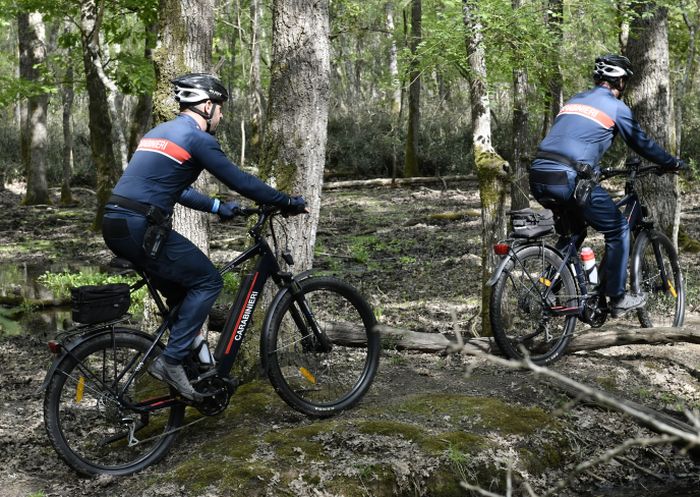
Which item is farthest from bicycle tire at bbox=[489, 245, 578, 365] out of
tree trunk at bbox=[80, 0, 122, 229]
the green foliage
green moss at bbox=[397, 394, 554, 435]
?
tree trunk at bbox=[80, 0, 122, 229]

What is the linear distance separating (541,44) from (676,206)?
2.42 meters

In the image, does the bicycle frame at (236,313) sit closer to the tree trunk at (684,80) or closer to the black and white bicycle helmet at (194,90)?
the black and white bicycle helmet at (194,90)

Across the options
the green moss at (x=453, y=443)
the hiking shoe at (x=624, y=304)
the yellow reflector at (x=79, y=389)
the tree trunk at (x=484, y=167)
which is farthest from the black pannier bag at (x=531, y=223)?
the yellow reflector at (x=79, y=389)

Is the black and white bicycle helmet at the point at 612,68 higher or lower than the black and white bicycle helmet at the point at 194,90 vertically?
higher

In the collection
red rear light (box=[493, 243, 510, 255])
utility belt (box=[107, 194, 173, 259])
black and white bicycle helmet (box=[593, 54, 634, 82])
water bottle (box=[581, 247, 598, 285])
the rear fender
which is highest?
black and white bicycle helmet (box=[593, 54, 634, 82])

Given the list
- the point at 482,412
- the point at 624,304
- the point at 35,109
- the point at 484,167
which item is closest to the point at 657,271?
the point at 624,304

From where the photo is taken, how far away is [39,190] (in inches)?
905

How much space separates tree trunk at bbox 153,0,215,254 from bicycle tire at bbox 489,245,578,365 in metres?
2.52

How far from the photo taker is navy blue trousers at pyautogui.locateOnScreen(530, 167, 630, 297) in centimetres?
636

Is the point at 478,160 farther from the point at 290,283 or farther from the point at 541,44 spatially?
the point at 290,283

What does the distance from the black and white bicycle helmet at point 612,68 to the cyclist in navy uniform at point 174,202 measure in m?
2.96

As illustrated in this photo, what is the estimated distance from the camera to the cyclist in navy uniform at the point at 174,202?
473 cm

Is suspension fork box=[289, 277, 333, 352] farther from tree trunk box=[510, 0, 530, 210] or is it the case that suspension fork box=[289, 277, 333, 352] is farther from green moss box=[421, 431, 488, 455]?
tree trunk box=[510, 0, 530, 210]

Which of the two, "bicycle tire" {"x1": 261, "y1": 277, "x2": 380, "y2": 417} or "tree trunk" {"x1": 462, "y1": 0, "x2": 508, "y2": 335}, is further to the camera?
"tree trunk" {"x1": 462, "y1": 0, "x2": 508, "y2": 335}
